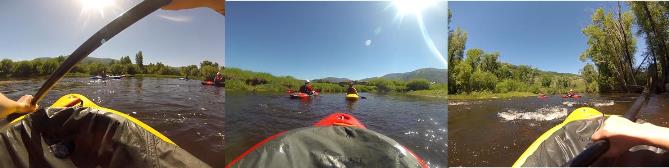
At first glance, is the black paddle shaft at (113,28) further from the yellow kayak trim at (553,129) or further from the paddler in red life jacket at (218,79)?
the paddler in red life jacket at (218,79)

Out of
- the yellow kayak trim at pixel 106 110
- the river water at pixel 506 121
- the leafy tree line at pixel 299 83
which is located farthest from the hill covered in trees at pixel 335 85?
the yellow kayak trim at pixel 106 110

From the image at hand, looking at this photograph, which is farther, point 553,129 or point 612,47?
point 612,47

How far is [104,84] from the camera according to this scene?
13062mm

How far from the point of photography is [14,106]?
1.02 metres

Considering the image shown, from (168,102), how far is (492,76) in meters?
11.4

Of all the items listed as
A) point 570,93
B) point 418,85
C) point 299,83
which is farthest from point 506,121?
point 299,83

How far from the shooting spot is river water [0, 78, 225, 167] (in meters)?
6.46

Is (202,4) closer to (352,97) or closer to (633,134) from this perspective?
(633,134)

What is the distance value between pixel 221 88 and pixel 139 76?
2.95 metres

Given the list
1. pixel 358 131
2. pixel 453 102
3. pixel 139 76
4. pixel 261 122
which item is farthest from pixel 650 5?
pixel 139 76

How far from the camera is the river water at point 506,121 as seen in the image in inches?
242

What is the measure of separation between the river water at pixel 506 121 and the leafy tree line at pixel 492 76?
0.60 metres

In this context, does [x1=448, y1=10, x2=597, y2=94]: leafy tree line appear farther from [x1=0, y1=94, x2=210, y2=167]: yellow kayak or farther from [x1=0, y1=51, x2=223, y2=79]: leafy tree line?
[x1=0, y1=94, x2=210, y2=167]: yellow kayak

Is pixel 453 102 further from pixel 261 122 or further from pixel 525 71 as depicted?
pixel 261 122
